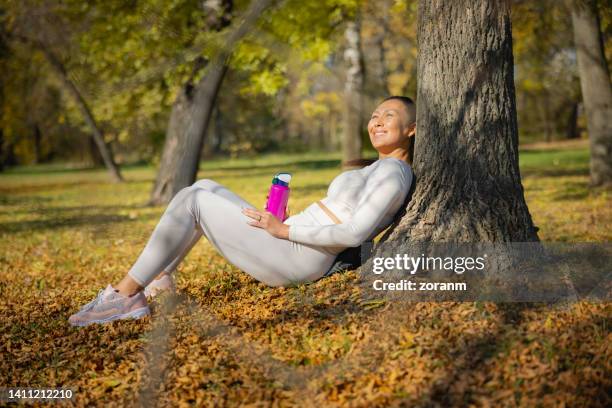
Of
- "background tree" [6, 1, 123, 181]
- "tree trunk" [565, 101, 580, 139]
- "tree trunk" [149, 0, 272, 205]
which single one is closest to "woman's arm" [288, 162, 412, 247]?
"tree trunk" [149, 0, 272, 205]

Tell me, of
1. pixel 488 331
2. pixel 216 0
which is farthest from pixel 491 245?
pixel 216 0

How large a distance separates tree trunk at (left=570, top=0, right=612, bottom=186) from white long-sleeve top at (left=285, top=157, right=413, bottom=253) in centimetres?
817

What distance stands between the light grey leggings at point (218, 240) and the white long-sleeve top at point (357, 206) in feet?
0.55

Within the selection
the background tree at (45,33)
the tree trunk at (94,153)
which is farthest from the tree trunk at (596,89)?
the tree trunk at (94,153)

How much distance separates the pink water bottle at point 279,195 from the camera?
139 inches

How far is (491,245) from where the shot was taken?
11.9ft

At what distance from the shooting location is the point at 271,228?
3461mm

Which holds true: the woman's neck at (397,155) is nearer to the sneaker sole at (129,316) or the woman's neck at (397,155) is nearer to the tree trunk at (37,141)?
the sneaker sole at (129,316)

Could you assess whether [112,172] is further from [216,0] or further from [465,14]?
[465,14]

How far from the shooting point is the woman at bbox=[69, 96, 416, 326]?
3.42 m

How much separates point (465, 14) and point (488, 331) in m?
1.95

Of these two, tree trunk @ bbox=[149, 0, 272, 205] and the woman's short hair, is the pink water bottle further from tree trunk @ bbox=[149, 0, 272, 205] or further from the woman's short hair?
tree trunk @ bbox=[149, 0, 272, 205]

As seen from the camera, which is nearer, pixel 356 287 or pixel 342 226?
pixel 342 226

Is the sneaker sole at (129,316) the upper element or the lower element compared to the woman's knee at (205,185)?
lower
